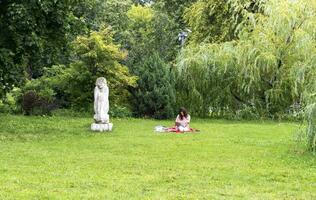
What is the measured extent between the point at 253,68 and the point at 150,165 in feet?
39.8

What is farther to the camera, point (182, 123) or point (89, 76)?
point (89, 76)

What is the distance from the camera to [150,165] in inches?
404

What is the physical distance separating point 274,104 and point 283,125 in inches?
115

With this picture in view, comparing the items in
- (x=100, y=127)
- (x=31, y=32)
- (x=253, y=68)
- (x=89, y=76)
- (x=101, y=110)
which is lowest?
(x=100, y=127)

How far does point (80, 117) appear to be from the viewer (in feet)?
70.3

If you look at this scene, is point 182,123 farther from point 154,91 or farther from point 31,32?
point 31,32

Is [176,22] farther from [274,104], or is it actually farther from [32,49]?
[32,49]

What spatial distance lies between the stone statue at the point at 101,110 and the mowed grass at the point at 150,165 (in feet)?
1.44

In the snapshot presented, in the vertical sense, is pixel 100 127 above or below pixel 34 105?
below

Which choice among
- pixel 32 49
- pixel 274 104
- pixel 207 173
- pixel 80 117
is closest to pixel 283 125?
pixel 274 104

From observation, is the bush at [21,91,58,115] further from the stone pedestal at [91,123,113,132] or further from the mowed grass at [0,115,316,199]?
the stone pedestal at [91,123,113,132]

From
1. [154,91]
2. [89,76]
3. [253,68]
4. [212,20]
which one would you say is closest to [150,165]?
[154,91]

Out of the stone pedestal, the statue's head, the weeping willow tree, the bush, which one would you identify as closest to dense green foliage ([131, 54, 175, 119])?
the weeping willow tree

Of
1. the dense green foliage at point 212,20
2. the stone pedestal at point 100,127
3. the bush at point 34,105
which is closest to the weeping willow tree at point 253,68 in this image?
the dense green foliage at point 212,20
